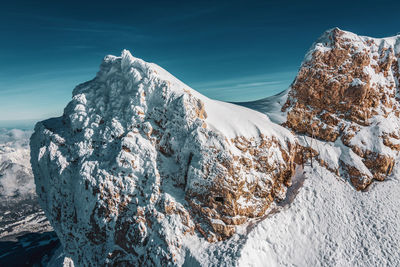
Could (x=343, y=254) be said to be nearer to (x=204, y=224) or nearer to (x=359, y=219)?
(x=359, y=219)

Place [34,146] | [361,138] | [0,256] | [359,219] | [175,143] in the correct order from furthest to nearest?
[0,256], [34,146], [361,138], [175,143], [359,219]

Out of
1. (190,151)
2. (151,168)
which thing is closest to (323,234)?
(190,151)

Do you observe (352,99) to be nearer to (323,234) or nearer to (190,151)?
(323,234)

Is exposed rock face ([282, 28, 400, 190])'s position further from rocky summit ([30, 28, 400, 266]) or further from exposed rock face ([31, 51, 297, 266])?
exposed rock face ([31, 51, 297, 266])

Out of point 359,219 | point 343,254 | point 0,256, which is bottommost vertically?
point 0,256

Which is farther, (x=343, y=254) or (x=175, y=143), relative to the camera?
(x=175, y=143)

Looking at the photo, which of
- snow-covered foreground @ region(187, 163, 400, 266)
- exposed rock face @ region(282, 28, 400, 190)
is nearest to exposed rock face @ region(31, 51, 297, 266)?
snow-covered foreground @ region(187, 163, 400, 266)

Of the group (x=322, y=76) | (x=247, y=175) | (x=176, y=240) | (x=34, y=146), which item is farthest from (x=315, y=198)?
(x=34, y=146)
